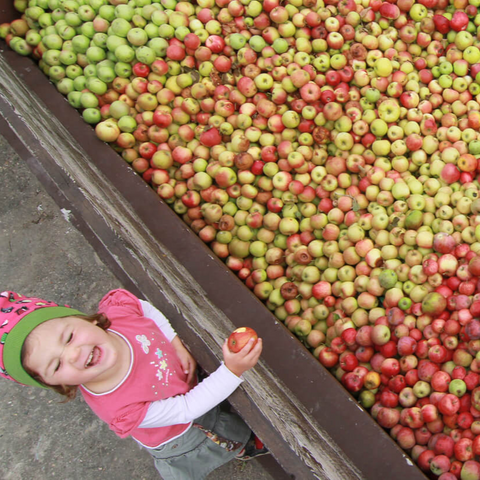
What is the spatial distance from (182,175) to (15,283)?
1686mm

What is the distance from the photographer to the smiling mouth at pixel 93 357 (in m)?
1.75

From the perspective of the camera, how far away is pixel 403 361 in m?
2.33

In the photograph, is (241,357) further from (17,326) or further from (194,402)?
(17,326)

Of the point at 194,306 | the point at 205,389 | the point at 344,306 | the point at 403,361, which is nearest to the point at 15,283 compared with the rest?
the point at 194,306

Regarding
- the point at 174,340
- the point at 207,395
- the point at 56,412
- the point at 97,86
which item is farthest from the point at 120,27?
the point at 56,412

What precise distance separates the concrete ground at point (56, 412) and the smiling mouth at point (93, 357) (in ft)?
4.11

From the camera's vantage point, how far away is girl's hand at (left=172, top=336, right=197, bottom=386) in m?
2.29

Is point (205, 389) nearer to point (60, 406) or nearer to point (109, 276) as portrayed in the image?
point (60, 406)

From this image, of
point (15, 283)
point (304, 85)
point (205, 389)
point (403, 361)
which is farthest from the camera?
point (15, 283)

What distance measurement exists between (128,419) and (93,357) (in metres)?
0.32

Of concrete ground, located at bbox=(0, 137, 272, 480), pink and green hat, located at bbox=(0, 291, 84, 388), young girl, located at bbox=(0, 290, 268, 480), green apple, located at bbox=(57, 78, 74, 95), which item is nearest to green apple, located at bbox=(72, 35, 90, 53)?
green apple, located at bbox=(57, 78, 74, 95)

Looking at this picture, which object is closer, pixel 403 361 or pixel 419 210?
pixel 403 361

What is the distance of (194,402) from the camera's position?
1971 mm

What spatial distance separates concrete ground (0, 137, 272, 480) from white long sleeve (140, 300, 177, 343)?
86 cm
